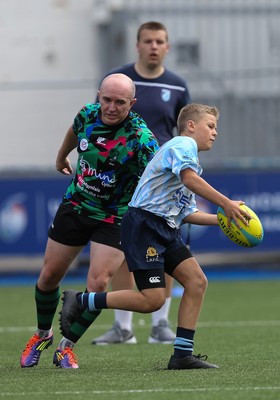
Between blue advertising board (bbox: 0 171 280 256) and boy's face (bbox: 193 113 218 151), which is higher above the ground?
boy's face (bbox: 193 113 218 151)

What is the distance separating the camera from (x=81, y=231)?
7391mm

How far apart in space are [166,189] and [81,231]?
30.4 inches

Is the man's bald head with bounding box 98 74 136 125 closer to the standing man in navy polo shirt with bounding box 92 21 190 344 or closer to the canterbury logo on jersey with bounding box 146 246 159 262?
the canterbury logo on jersey with bounding box 146 246 159 262

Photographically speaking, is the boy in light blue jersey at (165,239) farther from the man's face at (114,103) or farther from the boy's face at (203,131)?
the man's face at (114,103)

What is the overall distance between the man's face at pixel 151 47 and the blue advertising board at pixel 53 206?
7.19 m

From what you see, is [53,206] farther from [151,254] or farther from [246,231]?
[246,231]

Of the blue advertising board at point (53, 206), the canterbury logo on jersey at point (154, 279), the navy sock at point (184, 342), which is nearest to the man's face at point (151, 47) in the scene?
the canterbury logo on jersey at point (154, 279)

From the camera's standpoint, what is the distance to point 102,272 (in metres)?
7.26

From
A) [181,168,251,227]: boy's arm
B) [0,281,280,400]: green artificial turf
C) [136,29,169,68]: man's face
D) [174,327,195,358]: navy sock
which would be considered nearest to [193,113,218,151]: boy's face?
[181,168,251,227]: boy's arm

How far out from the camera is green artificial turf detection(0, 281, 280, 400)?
5.94m

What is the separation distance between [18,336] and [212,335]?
1.67 meters

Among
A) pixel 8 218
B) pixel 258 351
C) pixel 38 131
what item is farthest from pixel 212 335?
pixel 38 131

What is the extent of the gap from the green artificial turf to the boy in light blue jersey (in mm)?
394

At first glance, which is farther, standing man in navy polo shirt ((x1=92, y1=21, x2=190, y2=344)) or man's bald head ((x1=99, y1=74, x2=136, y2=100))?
standing man in navy polo shirt ((x1=92, y1=21, x2=190, y2=344))
